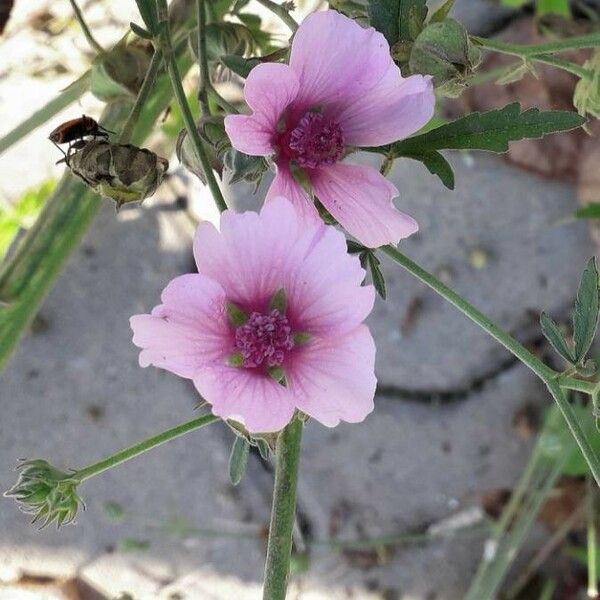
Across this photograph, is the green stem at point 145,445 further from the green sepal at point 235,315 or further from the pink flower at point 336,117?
the pink flower at point 336,117

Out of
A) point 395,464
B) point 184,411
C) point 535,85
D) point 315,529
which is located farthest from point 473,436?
point 535,85

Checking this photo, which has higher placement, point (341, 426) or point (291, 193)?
point (291, 193)

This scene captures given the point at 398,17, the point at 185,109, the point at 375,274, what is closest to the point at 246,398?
the point at 375,274

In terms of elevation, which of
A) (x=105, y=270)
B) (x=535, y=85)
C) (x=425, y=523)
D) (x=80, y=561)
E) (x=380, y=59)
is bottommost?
(x=425, y=523)

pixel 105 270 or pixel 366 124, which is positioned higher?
pixel 366 124

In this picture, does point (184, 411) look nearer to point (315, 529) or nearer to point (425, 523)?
point (315, 529)

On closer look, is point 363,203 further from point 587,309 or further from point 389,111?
point 587,309

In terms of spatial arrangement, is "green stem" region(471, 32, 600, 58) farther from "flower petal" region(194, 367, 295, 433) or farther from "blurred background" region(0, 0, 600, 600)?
"blurred background" region(0, 0, 600, 600)
